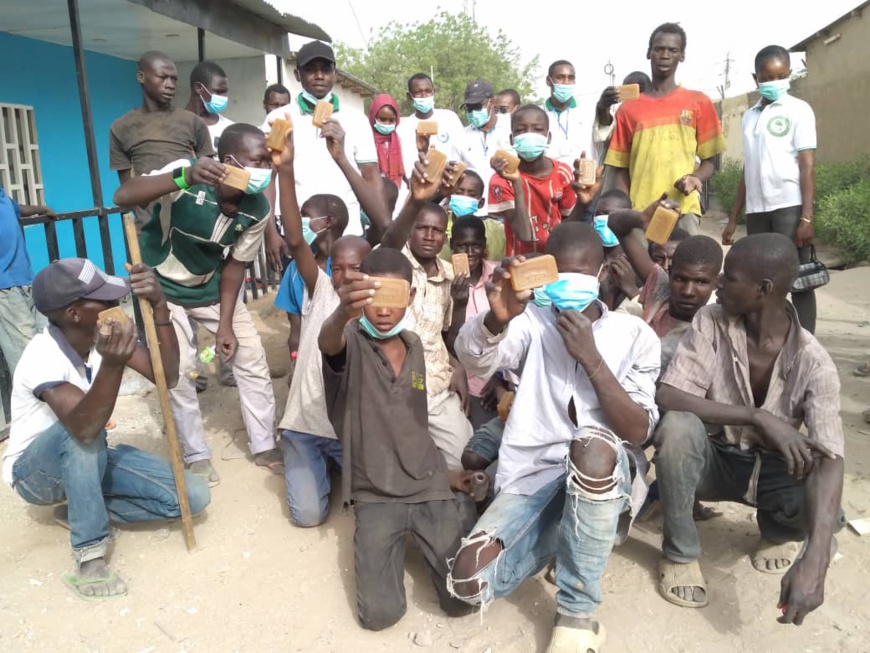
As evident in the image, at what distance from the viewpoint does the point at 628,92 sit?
16.4 ft

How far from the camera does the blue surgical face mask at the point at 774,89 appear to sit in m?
4.82

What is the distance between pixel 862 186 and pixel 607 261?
10.8 metres

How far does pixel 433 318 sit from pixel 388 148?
2.66 meters

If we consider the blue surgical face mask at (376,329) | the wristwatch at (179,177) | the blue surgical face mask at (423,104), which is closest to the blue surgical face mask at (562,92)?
the blue surgical face mask at (423,104)

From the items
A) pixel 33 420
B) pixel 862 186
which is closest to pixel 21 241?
pixel 33 420

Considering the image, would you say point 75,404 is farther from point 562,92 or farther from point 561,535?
→ point 562,92

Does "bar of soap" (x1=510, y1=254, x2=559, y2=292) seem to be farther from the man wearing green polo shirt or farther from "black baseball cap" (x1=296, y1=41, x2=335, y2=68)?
"black baseball cap" (x1=296, y1=41, x2=335, y2=68)

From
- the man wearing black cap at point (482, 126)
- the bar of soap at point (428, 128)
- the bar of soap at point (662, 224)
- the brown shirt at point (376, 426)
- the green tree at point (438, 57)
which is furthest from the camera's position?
the green tree at point (438, 57)

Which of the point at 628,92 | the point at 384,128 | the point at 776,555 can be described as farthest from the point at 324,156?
the point at 776,555

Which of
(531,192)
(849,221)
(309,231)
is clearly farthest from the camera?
(849,221)

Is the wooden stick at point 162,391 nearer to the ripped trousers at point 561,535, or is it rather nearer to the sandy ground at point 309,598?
the sandy ground at point 309,598

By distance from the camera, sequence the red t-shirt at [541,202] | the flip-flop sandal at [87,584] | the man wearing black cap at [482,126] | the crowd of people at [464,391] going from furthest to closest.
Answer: the man wearing black cap at [482,126]
the red t-shirt at [541,202]
the flip-flop sandal at [87,584]
the crowd of people at [464,391]

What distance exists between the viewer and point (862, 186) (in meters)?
12.6

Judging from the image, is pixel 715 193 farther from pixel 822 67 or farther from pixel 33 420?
pixel 33 420
